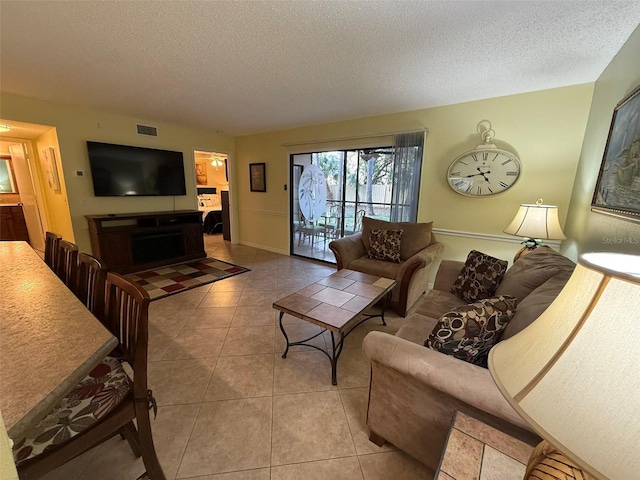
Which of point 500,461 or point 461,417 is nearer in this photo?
point 500,461

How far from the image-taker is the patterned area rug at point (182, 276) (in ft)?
11.2

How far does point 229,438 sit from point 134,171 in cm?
418

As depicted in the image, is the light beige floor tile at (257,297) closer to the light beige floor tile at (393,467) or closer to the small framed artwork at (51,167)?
the light beige floor tile at (393,467)

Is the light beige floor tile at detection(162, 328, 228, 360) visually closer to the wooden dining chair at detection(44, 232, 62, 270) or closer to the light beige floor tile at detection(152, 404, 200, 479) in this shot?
the light beige floor tile at detection(152, 404, 200, 479)

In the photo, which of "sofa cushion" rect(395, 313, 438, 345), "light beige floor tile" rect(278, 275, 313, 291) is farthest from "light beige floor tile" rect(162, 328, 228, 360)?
"sofa cushion" rect(395, 313, 438, 345)

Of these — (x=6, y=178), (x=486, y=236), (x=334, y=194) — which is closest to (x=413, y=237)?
(x=486, y=236)

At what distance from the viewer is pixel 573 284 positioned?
47 centimetres

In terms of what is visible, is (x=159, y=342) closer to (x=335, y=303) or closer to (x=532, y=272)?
(x=335, y=303)

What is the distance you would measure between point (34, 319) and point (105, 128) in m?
3.90

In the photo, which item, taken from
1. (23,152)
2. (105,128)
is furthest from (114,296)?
(23,152)

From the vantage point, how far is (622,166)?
5.03 feet

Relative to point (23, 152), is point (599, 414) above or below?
below

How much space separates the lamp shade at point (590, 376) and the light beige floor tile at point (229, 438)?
1.43m

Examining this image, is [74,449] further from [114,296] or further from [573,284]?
[573,284]
